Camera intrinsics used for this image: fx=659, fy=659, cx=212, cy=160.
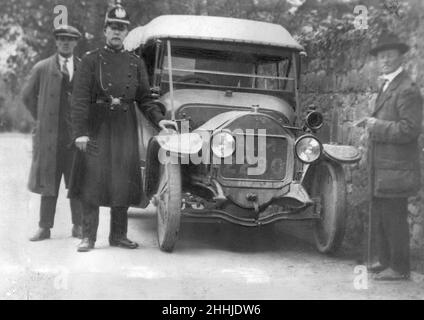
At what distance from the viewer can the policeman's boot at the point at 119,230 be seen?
5461 millimetres

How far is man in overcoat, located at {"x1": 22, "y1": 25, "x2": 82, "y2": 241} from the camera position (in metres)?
5.52

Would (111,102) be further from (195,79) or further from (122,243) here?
(195,79)

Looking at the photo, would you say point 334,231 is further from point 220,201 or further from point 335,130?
point 335,130

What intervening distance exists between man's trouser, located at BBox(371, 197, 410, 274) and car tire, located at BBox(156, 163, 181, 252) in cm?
152

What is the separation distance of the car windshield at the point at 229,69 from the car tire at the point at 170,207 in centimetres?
128

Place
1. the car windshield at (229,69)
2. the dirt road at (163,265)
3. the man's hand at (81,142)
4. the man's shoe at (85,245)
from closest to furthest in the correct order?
1. the dirt road at (163,265)
2. the man's hand at (81,142)
3. the man's shoe at (85,245)
4. the car windshield at (229,69)

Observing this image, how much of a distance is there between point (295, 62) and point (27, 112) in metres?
2.63

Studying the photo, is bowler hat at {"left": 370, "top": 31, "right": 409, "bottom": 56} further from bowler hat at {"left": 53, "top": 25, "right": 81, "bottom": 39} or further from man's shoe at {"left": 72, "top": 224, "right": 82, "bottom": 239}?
man's shoe at {"left": 72, "top": 224, "right": 82, "bottom": 239}

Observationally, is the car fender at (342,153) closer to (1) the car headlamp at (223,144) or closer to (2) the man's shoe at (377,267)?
(1) the car headlamp at (223,144)

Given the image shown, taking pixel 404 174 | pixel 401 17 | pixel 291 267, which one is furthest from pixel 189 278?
pixel 401 17

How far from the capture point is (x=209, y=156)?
542 centimetres

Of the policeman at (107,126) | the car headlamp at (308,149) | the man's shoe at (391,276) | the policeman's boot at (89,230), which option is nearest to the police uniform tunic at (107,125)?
the policeman at (107,126)

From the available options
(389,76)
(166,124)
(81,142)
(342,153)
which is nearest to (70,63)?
(81,142)

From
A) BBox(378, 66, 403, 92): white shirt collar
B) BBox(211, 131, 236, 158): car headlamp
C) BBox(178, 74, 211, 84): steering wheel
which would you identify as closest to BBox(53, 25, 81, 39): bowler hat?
BBox(178, 74, 211, 84): steering wheel
